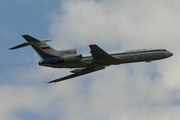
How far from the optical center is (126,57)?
255 ft

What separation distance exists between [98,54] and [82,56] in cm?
273

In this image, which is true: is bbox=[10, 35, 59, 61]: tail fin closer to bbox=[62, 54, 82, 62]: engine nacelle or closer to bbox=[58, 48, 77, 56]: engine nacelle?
bbox=[58, 48, 77, 56]: engine nacelle

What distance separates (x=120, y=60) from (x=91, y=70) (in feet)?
21.3

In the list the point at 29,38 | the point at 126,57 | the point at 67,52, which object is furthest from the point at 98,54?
the point at 29,38

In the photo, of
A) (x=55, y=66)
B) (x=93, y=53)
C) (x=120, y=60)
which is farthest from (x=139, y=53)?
(x=55, y=66)

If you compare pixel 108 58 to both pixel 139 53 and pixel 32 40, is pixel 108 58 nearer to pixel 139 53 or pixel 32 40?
pixel 139 53

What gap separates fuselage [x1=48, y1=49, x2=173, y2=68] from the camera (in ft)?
249

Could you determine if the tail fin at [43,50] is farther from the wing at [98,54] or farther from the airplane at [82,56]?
the wing at [98,54]

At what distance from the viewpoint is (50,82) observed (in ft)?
271

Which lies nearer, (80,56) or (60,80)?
(80,56)

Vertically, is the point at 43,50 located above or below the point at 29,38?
below

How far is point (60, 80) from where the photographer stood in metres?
83.2

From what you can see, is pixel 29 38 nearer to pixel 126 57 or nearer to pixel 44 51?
pixel 44 51

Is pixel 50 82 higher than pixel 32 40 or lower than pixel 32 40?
lower
